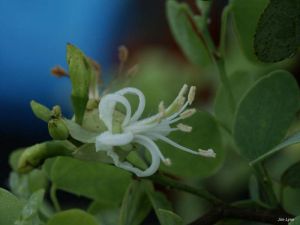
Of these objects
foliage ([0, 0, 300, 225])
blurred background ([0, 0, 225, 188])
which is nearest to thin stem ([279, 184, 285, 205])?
foliage ([0, 0, 300, 225])

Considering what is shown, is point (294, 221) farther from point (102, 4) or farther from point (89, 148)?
point (102, 4)

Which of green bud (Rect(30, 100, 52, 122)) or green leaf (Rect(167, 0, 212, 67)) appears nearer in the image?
green bud (Rect(30, 100, 52, 122))

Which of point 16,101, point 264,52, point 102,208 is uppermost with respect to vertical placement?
point 264,52

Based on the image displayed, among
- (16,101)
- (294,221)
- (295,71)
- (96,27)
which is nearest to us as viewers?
(294,221)

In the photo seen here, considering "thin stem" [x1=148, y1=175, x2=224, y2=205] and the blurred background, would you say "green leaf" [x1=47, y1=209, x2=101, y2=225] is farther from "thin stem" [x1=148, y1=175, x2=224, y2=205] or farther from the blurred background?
the blurred background

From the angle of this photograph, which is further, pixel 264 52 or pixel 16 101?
pixel 16 101

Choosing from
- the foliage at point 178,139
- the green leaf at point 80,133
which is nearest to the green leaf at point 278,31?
the foliage at point 178,139

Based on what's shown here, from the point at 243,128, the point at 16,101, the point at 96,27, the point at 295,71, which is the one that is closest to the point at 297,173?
the point at 243,128
